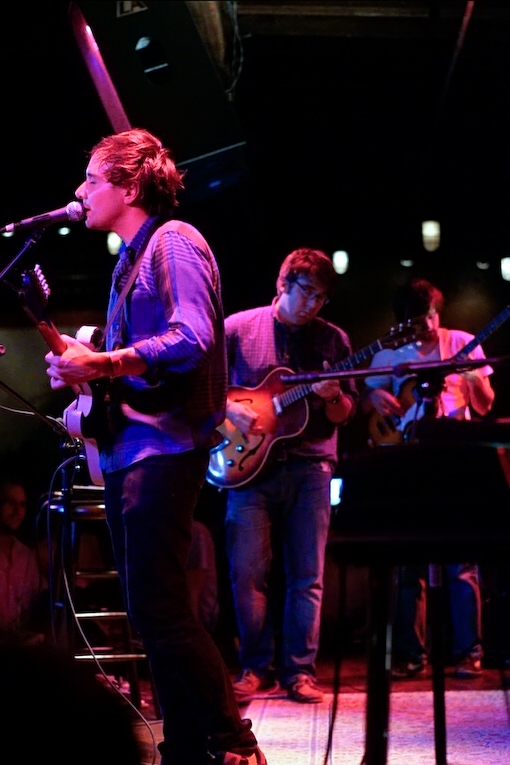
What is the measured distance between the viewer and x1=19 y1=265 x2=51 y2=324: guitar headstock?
2947 millimetres

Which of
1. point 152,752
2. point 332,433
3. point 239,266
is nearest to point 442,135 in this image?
point 239,266

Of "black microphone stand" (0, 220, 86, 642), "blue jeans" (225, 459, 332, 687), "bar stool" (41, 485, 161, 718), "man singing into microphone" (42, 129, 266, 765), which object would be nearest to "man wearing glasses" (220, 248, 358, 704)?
"blue jeans" (225, 459, 332, 687)

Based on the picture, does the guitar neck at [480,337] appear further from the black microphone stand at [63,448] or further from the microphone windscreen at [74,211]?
the microphone windscreen at [74,211]

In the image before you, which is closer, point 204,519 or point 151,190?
point 151,190

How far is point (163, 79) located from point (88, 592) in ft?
9.86

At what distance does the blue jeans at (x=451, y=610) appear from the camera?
5.44 metres

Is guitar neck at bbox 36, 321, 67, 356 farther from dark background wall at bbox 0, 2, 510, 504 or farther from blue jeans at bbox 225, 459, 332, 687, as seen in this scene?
dark background wall at bbox 0, 2, 510, 504

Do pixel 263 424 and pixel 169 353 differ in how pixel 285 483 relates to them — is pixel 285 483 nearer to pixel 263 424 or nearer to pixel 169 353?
pixel 263 424

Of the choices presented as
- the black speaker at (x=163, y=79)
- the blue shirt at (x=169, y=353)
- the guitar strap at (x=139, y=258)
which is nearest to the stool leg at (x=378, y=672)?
the blue shirt at (x=169, y=353)

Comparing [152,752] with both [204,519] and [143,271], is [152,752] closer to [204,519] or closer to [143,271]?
[143,271]

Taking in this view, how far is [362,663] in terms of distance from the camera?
248 inches

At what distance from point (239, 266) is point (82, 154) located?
1.61m

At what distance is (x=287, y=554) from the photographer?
5.08m

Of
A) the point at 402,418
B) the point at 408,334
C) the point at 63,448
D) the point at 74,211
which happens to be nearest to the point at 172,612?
the point at 63,448
